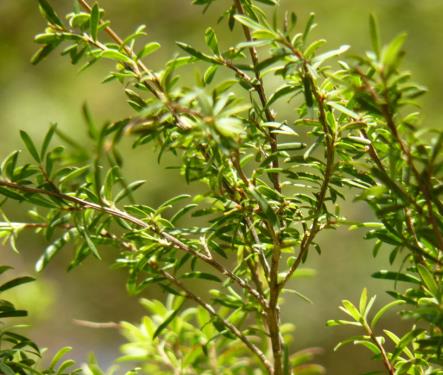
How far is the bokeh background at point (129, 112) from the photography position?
1.99 meters

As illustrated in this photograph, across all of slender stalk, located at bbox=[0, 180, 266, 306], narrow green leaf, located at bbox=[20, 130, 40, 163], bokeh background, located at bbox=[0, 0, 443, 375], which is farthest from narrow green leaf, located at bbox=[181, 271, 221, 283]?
bokeh background, located at bbox=[0, 0, 443, 375]

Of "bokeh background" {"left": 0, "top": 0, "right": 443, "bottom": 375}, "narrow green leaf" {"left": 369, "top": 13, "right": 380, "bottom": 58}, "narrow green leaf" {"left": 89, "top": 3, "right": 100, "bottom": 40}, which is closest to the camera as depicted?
"narrow green leaf" {"left": 369, "top": 13, "right": 380, "bottom": 58}

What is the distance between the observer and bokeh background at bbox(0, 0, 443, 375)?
6.53 ft

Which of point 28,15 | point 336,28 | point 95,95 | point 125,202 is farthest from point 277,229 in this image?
point 28,15

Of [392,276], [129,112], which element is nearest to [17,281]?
[392,276]

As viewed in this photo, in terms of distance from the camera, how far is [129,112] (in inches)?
88.7

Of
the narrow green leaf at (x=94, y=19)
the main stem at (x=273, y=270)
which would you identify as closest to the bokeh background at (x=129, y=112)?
the main stem at (x=273, y=270)

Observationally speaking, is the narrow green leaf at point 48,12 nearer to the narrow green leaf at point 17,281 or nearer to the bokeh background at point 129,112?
the narrow green leaf at point 17,281

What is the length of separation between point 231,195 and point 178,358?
0.30m

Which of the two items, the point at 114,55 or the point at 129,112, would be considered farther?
the point at 129,112

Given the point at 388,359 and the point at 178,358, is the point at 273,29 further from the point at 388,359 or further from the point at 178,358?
the point at 178,358

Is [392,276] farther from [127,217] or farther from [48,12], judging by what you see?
[48,12]

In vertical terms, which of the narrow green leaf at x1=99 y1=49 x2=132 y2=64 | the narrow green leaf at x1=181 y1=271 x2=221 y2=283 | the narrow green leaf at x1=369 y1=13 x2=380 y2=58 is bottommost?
the narrow green leaf at x1=181 y1=271 x2=221 y2=283

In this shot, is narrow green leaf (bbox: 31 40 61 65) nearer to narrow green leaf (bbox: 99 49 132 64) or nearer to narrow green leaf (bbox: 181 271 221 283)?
narrow green leaf (bbox: 99 49 132 64)
